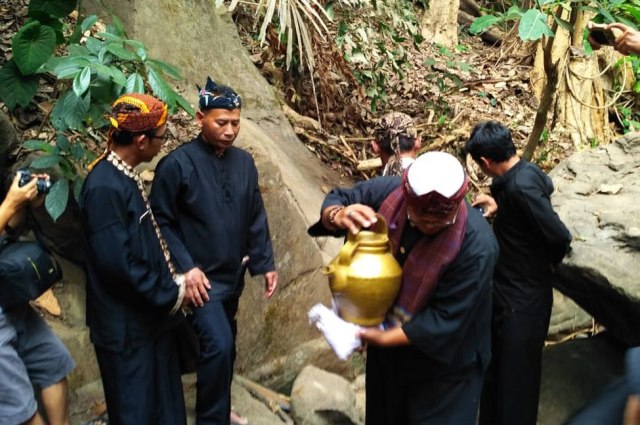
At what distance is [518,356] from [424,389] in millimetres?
1157

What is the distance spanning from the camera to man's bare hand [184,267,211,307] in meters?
3.07

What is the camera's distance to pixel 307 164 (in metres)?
5.83

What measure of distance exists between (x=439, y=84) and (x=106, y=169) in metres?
5.69

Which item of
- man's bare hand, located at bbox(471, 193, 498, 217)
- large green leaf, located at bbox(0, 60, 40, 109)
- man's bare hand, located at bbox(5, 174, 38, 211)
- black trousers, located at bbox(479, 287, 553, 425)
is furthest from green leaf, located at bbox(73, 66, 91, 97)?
black trousers, located at bbox(479, 287, 553, 425)

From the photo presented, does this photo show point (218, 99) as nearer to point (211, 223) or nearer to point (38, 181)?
point (211, 223)

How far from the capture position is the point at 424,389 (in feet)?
8.47

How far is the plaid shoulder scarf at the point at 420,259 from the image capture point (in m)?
2.30

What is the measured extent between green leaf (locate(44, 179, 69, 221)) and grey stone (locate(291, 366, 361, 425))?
179cm

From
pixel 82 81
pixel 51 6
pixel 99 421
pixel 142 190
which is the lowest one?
pixel 99 421

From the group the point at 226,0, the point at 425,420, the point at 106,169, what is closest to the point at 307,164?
the point at 226,0

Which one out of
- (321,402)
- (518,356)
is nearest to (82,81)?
(321,402)

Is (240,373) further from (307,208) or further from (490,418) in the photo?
(490,418)

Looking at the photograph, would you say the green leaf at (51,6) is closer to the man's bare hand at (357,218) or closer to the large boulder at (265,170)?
the large boulder at (265,170)

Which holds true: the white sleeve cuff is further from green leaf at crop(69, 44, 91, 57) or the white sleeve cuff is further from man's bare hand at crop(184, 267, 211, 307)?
green leaf at crop(69, 44, 91, 57)
